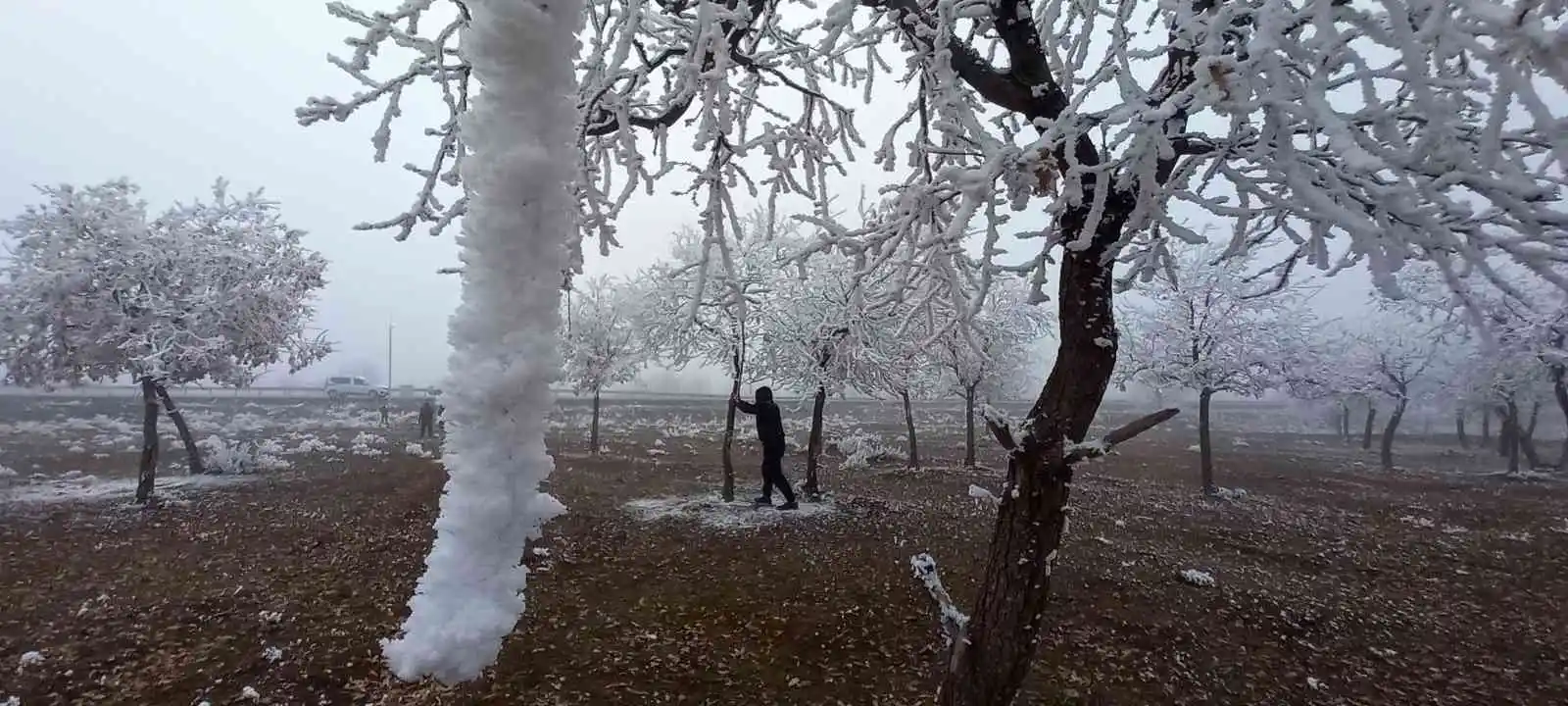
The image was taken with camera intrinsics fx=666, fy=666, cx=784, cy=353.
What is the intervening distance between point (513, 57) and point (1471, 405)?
140 feet

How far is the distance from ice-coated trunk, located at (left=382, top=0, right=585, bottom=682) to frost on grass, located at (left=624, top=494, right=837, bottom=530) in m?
9.68

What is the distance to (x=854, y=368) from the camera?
47.8 feet

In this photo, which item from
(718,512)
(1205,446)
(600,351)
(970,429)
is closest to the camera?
(718,512)

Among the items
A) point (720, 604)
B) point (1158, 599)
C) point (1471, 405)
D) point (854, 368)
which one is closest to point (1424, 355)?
point (1471, 405)

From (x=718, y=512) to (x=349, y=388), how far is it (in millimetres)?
53499

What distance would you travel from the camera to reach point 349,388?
2088 inches

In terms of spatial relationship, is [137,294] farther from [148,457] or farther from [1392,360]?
[1392,360]

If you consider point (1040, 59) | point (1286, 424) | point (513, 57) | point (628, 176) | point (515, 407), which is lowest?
point (1286, 424)

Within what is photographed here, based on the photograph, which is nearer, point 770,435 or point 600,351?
point 770,435

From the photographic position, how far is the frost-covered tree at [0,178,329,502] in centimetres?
1186

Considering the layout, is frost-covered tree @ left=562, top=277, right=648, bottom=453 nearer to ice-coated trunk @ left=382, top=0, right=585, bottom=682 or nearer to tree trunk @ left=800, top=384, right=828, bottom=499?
tree trunk @ left=800, top=384, right=828, bottom=499

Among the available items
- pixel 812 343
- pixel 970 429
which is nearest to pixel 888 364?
pixel 812 343

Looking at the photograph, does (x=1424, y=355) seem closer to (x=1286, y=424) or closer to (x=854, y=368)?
(x=854, y=368)

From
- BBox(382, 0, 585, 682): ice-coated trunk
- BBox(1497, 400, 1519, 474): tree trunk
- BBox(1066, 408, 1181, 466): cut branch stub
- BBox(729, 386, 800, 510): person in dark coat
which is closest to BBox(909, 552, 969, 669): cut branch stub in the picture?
BBox(1066, 408, 1181, 466): cut branch stub
